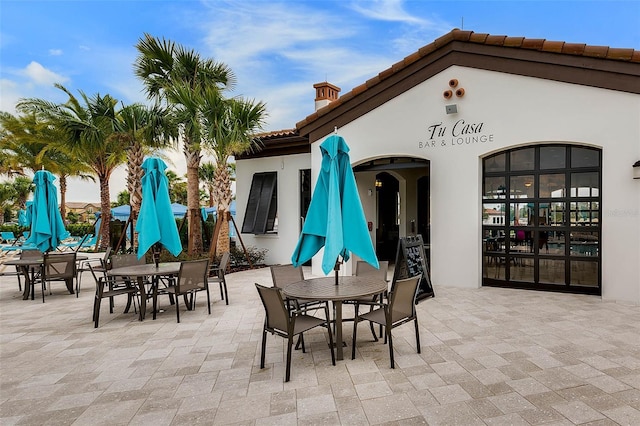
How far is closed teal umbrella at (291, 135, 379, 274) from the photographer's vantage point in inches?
172

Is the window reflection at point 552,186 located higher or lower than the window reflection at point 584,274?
higher

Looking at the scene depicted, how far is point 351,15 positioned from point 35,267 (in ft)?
→ 36.7

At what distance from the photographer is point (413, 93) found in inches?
330

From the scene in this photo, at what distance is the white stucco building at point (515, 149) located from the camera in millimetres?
6586

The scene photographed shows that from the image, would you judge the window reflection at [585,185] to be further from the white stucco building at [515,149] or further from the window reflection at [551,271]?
the window reflection at [551,271]

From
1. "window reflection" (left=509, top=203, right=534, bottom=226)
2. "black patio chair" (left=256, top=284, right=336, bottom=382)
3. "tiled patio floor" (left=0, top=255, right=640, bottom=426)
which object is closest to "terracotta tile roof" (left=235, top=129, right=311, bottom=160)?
"window reflection" (left=509, top=203, right=534, bottom=226)

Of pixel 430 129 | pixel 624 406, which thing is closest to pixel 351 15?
pixel 430 129

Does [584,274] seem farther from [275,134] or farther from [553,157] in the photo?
[275,134]

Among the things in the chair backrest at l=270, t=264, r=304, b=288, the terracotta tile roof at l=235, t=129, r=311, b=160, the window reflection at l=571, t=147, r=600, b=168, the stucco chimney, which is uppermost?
the stucco chimney

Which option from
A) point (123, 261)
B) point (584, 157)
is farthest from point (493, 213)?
point (123, 261)

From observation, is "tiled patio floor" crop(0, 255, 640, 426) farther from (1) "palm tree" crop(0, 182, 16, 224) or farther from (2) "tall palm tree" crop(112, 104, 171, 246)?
(1) "palm tree" crop(0, 182, 16, 224)

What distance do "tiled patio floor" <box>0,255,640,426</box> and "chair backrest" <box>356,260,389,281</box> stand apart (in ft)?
2.58

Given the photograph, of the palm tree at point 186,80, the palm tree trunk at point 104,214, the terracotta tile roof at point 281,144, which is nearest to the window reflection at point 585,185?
the terracotta tile roof at point 281,144

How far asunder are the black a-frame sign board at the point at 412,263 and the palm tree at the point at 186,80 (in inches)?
254
